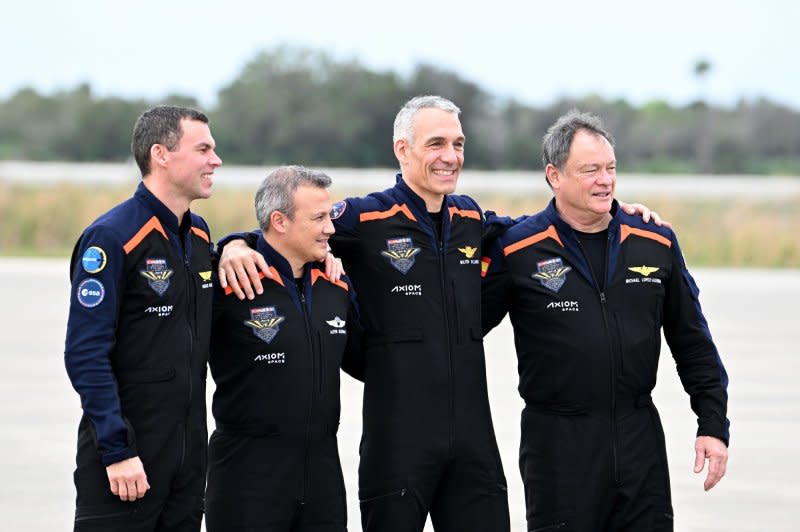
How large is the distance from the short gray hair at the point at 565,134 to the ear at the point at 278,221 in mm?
1249

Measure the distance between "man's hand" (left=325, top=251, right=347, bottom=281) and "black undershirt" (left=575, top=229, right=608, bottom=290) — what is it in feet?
3.52

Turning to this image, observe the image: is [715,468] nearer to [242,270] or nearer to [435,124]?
[435,124]

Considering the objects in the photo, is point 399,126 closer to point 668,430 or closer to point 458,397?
point 458,397

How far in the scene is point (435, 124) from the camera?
581 cm

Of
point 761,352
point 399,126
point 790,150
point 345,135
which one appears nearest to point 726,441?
point 399,126

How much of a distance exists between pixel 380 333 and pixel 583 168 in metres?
1.15

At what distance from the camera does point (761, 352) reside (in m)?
14.8

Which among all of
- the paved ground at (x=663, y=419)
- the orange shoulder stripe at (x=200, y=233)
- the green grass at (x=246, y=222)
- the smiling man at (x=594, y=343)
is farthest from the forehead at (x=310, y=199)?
the green grass at (x=246, y=222)

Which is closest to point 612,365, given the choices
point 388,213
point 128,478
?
point 388,213

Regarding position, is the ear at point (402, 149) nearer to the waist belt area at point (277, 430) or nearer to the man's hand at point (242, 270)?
the man's hand at point (242, 270)

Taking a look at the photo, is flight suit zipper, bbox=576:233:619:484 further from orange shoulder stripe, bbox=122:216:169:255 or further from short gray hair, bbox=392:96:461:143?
orange shoulder stripe, bbox=122:216:169:255

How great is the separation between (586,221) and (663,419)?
549 cm

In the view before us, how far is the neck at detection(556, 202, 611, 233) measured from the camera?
19.6 ft

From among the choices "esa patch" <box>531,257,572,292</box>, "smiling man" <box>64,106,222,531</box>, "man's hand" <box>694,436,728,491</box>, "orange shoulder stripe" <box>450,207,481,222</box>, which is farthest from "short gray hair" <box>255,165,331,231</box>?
"man's hand" <box>694,436,728,491</box>
